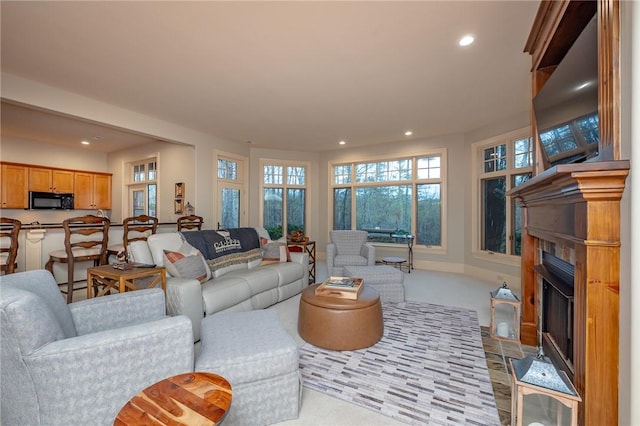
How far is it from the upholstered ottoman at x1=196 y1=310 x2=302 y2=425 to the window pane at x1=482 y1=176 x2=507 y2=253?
4.64 metres

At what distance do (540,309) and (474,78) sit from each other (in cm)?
256

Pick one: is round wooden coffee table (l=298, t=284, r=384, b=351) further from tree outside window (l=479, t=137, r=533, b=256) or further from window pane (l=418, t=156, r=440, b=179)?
window pane (l=418, t=156, r=440, b=179)

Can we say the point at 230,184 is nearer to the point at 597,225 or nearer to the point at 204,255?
the point at 204,255

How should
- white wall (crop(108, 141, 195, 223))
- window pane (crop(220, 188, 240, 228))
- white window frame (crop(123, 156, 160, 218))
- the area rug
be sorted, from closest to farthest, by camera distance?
the area rug → white wall (crop(108, 141, 195, 223)) → window pane (crop(220, 188, 240, 228)) → white window frame (crop(123, 156, 160, 218))

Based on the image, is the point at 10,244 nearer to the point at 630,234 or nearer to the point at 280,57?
the point at 280,57

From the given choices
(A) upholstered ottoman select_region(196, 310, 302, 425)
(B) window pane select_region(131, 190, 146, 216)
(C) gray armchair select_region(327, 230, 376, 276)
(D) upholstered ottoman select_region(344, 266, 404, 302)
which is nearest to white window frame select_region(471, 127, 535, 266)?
(C) gray armchair select_region(327, 230, 376, 276)

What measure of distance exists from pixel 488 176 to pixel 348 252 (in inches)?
115

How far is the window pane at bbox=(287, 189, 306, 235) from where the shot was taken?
7.07 meters

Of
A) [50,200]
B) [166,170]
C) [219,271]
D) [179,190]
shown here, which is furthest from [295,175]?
[50,200]

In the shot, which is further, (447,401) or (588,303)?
(447,401)

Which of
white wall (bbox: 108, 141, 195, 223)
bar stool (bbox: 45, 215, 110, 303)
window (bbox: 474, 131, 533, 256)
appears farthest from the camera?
white wall (bbox: 108, 141, 195, 223)

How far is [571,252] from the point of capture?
1776mm

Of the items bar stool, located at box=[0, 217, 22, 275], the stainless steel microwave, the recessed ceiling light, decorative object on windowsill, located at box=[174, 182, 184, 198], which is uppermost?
the recessed ceiling light

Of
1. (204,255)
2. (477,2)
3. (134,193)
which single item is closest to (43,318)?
(204,255)
